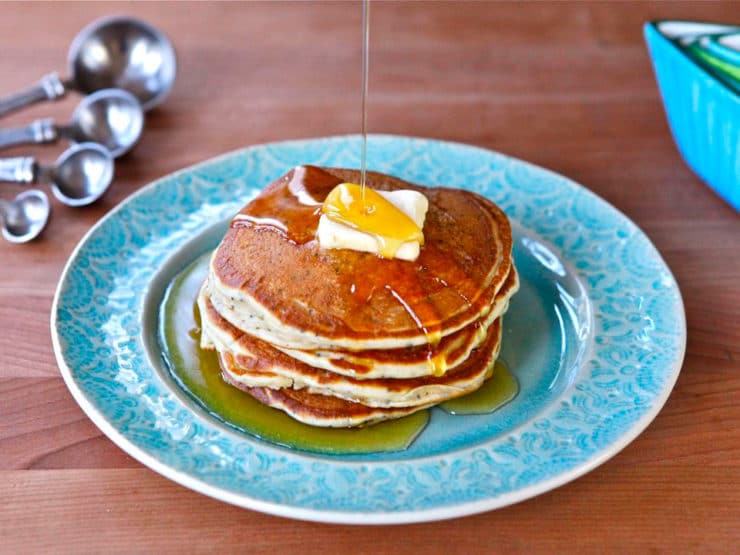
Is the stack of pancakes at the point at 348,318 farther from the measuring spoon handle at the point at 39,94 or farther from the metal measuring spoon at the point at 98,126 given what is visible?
the measuring spoon handle at the point at 39,94

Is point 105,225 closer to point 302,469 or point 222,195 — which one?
point 222,195

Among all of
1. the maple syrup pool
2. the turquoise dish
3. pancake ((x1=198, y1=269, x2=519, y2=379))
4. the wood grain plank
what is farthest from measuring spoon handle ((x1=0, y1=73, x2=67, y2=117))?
the turquoise dish

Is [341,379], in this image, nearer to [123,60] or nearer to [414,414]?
[414,414]

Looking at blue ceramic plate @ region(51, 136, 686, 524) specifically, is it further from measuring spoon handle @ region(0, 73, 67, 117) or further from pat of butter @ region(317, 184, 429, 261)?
measuring spoon handle @ region(0, 73, 67, 117)

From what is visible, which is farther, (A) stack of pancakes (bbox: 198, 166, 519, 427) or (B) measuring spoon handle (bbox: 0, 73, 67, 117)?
(B) measuring spoon handle (bbox: 0, 73, 67, 117)

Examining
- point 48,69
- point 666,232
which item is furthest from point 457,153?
point 48,69

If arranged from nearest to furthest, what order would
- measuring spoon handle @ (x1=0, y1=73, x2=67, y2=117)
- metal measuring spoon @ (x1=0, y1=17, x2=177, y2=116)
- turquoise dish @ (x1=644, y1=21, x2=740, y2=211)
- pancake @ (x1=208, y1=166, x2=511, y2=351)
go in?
1. pancake @ (x1=208, y1=166, x2=511, y2=351)
2. turquoise dish @ (x1=644, y1=21, x2=740, y2=211)
3. measuring spoon handle @ (x1=0, y1=73, x2=67, y2=117)
4. metal measuring spoon @ (x1=0, y1=17, x2=177, y2=116)
